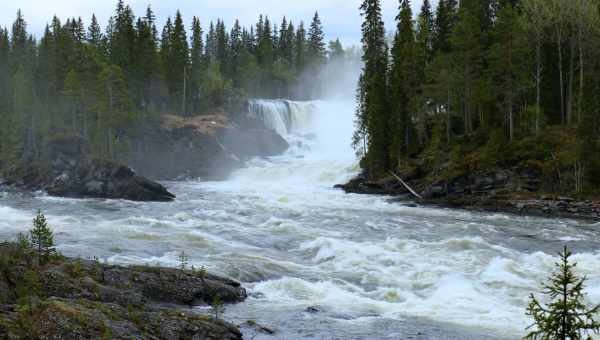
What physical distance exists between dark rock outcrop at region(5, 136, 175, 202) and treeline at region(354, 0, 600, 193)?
70.2 feet

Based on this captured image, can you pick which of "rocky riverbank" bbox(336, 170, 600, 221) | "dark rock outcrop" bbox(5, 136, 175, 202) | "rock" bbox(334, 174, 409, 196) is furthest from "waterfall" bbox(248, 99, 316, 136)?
"rocky riverbank" bbox(336, 170, 600, 221)

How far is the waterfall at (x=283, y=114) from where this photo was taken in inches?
3263

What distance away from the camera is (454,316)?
14.4 m

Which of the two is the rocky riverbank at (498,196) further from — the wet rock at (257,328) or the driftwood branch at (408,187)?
the wet rock at (257,328)

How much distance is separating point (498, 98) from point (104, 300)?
44.3m

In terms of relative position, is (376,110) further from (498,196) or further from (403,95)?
(498,196)

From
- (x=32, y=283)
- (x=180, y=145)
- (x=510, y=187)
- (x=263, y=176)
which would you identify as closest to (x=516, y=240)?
(x=510, y=187)

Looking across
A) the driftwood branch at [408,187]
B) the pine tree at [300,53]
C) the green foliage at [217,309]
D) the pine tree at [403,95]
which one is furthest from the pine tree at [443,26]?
the pine tree at [300,53]

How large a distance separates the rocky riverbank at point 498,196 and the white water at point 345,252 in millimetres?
2656

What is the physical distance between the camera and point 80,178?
46562 mm

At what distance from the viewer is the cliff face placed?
2633 inches

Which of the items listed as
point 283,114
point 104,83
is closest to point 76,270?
point 104,83

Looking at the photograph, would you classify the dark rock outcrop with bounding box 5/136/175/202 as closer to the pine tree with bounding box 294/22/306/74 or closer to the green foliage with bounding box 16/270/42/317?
the green foliage with bounding box 16/270/42/317

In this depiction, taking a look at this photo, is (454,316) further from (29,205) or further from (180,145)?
(180,145)
